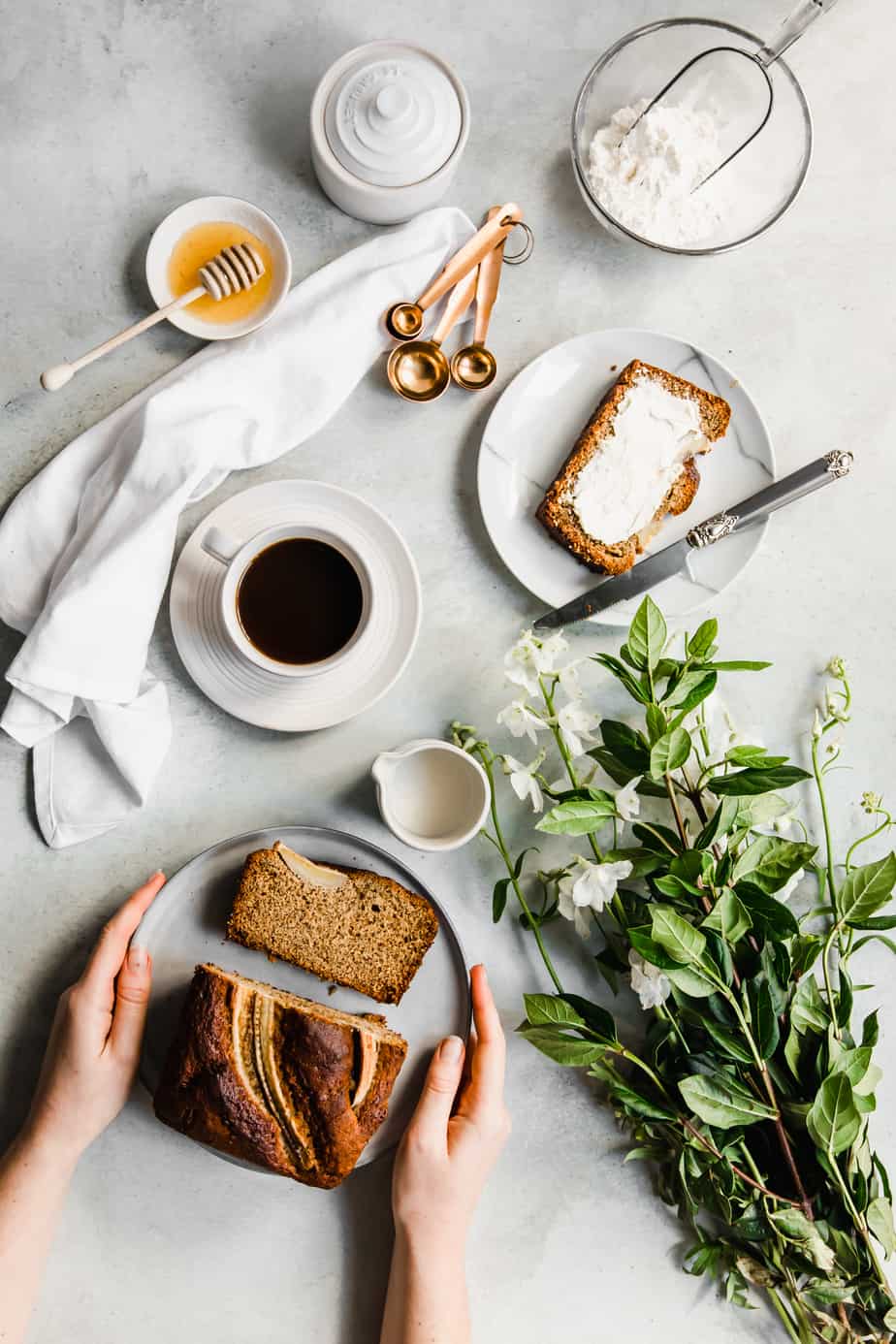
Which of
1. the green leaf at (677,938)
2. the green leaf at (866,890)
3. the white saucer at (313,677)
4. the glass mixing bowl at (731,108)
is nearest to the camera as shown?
the green leaf at (677,938)

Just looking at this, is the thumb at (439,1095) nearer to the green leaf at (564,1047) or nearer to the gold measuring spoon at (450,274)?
the green leaf at (564,1047)

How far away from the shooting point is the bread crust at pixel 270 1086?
1.42 metres

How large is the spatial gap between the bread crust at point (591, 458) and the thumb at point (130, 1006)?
990 mm

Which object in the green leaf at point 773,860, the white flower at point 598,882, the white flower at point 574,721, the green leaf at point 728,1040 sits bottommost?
the green leaf at point 728,1040

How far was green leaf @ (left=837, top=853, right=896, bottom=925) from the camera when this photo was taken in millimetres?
1462

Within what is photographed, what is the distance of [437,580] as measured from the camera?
1.71 m

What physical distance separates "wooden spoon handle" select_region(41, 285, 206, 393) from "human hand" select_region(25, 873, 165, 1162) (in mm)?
810

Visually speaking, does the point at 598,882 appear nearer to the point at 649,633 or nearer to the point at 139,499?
the point at 649,633

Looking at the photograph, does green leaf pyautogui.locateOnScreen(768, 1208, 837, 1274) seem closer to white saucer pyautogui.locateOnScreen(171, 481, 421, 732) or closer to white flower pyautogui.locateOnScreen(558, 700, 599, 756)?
white flower pyautogui.locateOnScreen(558, 700, 599, 756)

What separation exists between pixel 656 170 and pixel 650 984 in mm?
1370

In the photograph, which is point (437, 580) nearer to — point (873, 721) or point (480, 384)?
point (480, 384)

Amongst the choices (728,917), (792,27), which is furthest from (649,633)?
(792,27)

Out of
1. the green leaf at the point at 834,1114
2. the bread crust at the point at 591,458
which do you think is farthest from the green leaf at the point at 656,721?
the green leaf at the point at 834,1114

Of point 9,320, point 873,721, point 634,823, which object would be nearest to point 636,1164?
point 634,823
